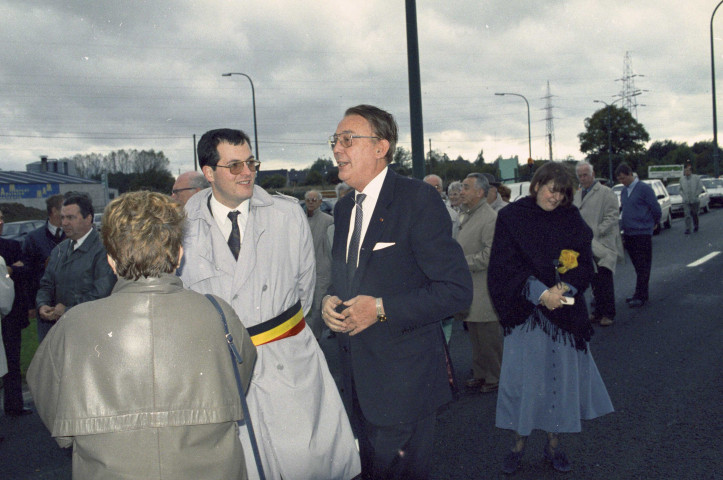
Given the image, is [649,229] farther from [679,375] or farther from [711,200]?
[711,200]

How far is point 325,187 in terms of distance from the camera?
2854 inches

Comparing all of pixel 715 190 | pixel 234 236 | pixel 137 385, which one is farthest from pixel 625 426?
pixel 715 190

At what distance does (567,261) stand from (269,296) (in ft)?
6.82

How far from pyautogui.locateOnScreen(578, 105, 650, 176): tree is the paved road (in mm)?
63538

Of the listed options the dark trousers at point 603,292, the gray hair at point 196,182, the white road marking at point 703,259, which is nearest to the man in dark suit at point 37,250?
the gray hair at point 196,182

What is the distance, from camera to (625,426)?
4.80m

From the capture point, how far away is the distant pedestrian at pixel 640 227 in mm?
9211

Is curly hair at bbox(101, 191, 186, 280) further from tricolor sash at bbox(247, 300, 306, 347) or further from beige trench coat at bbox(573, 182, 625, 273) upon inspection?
beige trench coat at bbox(573, 182, 625, 273)

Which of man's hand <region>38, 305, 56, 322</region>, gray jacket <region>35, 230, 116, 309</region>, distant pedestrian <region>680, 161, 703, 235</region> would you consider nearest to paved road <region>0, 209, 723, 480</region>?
man's hand <region>38, 305, 56, 322</region>

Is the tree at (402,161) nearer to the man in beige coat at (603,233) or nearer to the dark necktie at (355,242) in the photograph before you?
the man in beige coat at (603,233)

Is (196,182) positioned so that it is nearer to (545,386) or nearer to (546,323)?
(546,323)

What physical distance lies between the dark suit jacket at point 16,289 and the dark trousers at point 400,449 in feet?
14.5

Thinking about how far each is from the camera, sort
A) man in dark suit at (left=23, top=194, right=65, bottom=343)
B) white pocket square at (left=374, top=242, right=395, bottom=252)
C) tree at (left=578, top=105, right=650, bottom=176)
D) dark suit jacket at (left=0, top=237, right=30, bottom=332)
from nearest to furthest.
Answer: white pocket square at (left=374, top=242, right=395, bottom=252)
dark suit jacket at (left=0, top=237, right=30, bottom=332)
man in dark suit at (left=23, top=194, right=65, bottom=343)
tree at (left=578, top=105, right=650, bottom=176)

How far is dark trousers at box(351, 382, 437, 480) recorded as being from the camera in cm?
273
